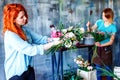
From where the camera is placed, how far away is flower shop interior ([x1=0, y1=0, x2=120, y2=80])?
4031mm

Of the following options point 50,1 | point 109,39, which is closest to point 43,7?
point 50,1

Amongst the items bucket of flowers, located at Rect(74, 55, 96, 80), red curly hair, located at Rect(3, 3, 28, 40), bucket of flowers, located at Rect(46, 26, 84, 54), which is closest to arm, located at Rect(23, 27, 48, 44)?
bucket of flowers, located at Rect(46, 26, 84, 54)

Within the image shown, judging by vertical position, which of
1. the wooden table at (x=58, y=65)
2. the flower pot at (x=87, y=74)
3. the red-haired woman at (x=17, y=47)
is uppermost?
the red-haired woman at (x=17, y=47)

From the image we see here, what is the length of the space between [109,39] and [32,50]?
2.06 meters

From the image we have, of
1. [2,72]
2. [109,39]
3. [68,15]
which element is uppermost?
[68,15]

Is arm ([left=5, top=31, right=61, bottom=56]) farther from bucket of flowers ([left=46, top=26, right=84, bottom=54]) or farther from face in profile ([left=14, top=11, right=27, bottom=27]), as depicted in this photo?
bucket of flowers ([left=46, top=26, right=84, bottom=54])

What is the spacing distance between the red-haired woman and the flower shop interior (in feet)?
4.00

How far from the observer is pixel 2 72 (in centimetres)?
395

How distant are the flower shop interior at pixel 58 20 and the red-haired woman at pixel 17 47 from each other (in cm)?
122

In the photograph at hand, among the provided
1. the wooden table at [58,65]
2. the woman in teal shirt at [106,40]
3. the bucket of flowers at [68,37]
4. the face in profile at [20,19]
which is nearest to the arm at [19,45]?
the face in profile at [20,19]

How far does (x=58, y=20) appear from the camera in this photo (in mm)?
4387

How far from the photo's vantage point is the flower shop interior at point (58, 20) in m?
4.03

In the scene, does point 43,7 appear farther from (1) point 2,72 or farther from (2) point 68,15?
(1) point 2,72

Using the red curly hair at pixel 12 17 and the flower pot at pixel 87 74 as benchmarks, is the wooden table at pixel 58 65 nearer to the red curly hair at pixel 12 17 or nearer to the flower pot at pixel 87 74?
the flower pot at pixel 87 74
